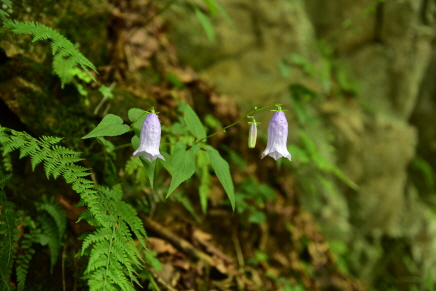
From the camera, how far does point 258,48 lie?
13.3ft

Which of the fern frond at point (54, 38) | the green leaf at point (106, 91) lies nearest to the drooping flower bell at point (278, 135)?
the fern frond at point (54, 38)

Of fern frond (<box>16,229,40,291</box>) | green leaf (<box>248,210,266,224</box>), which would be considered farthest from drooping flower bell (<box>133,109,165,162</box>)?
green leaf (<box>248,210,266,224</box>)

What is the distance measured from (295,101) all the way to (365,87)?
5.83 feet

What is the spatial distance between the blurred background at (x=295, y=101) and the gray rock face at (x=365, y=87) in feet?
0.06

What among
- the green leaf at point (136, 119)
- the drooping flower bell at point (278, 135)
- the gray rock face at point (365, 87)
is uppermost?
the gray rock face at point (365, 87)

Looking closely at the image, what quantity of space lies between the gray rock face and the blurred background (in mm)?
17

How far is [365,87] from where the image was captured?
498 cm

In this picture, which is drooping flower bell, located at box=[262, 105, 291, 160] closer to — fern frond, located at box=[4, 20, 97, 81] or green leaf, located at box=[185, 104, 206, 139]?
green leaf, located at box=[185, 104, 206, 139]

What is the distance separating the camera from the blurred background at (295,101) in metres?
2.45

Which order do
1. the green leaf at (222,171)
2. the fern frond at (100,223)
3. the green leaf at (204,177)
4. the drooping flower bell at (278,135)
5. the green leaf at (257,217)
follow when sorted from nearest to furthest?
the fern frond at (100,223) < the green leaf at (222,171) < the drooping flower bell at (278,135) < the green leaf at (204,177) < the green leaf at (257,217)

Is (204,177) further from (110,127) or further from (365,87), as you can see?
(365,87)

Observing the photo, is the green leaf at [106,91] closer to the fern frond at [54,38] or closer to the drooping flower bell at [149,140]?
the fern frond at [54,38]

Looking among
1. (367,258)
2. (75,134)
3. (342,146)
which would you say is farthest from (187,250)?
(367,258)

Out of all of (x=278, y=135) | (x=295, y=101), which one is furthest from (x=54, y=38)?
(x=295, y=101)
